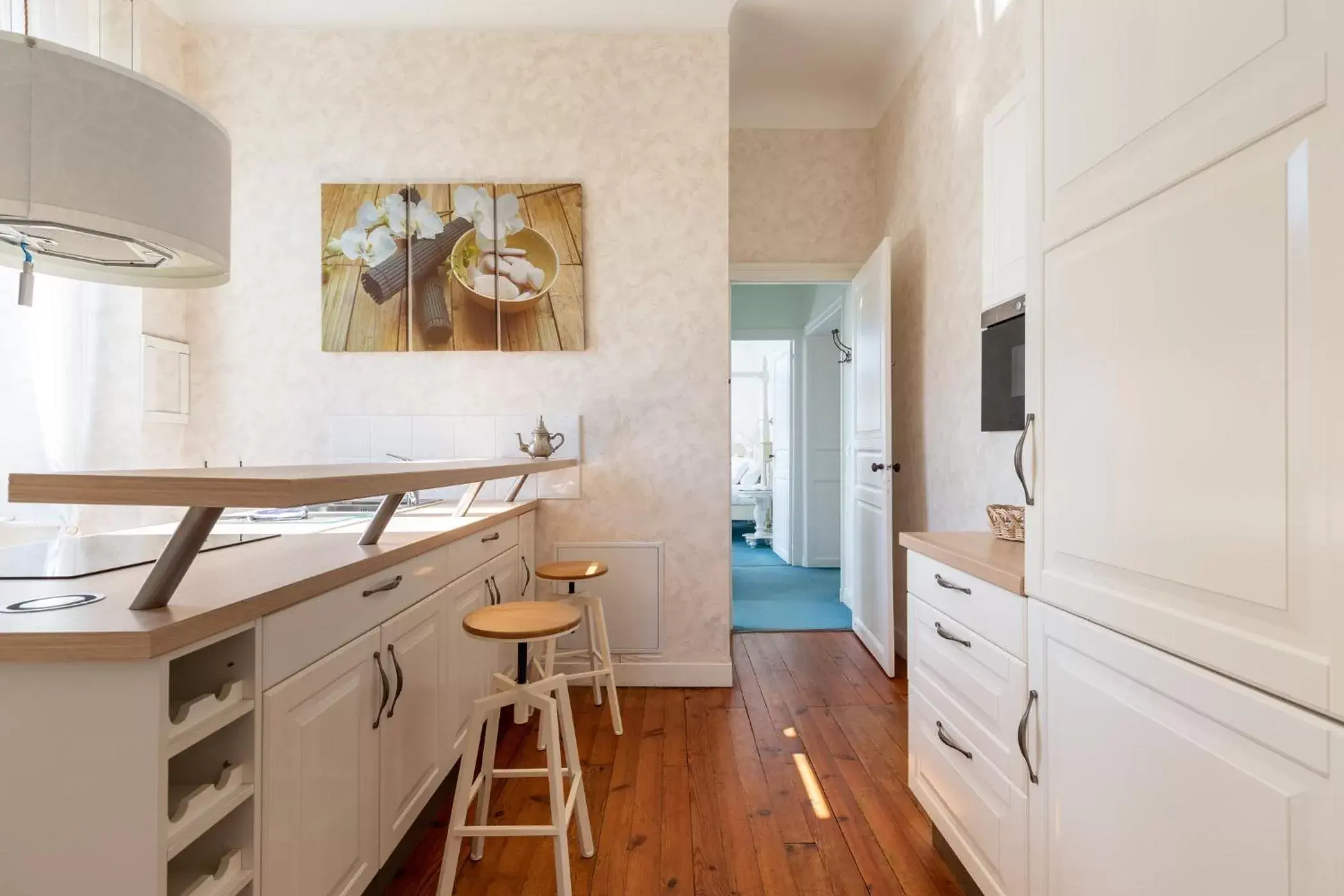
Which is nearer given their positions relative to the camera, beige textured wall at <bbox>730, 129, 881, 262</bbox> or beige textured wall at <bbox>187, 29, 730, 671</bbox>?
beige textured wall at <bbox>187, 29, 730, 671</bbox>

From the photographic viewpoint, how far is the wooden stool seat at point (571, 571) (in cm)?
256

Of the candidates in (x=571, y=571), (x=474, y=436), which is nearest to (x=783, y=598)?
(x=571, y=571)

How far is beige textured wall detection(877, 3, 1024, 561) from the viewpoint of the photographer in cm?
248

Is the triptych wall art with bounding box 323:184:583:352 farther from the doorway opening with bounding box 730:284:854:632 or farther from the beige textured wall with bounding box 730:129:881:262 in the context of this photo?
the doorway opening with bounding box 730:284:854:632

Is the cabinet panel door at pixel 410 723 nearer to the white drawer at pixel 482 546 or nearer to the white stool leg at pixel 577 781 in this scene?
the white drawer at pixel 482 546

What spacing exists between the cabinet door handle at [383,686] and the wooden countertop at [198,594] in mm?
204

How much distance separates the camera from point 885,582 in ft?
10.4

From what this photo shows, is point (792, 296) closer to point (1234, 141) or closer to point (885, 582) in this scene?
point (885, 582)

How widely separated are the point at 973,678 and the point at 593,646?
5.87 feet

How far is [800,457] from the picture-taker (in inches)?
234

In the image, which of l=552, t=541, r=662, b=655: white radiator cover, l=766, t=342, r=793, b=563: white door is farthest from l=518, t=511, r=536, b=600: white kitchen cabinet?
l=766, t=342, r=793, b=563: white door

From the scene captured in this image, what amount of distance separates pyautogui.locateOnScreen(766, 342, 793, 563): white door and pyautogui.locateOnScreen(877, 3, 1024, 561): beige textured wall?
8.25ft

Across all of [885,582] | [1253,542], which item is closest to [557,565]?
[885,582]

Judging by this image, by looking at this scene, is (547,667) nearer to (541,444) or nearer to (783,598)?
(541,444)
